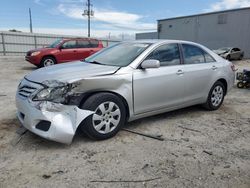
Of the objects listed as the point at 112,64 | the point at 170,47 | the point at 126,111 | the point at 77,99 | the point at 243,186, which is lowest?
the point at 243,186

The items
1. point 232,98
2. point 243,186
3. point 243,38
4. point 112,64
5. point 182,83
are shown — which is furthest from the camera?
point 243,38

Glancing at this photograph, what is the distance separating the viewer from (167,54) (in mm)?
4184

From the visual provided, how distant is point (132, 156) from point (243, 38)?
1060 inches

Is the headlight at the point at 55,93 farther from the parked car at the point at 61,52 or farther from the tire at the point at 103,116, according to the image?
the parked car at the point at 61,52

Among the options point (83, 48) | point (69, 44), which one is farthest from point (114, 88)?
point (83, 48)

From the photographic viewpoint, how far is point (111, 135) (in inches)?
139

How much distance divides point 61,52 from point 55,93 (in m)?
9.08

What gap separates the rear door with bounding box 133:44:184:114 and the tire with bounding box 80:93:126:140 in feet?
1.12

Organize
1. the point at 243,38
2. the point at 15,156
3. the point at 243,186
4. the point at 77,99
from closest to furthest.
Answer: the point at 243,186 → the point at 15,156 → the point at 77,99 → the point at 243,38

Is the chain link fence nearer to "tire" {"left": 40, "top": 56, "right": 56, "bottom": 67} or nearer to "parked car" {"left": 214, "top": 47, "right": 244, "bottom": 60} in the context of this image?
"tire" {"left": 40, "top": 56, "right": 56, "bottom": 67}

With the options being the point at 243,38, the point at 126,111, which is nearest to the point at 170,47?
the point at 126,111

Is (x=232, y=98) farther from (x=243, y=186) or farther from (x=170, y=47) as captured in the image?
(x=243, y=186)

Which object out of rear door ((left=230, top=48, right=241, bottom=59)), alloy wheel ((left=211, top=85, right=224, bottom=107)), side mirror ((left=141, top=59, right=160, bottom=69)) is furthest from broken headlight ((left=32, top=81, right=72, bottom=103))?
rear door ((left=230, top=48, right=241, bottom=59))

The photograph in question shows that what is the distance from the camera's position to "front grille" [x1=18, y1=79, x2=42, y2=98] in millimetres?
3194
